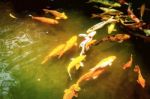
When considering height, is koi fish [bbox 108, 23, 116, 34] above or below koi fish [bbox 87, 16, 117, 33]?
below

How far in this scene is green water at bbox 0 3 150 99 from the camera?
123 inches

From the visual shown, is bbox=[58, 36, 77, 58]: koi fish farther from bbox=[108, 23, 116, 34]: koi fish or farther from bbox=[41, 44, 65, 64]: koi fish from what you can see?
bbox=[108, 23, 116, 34]: koi fish

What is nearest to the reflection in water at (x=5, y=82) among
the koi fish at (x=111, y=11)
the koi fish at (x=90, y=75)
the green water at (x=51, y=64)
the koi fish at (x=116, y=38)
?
the green water at (x=51, y=64)

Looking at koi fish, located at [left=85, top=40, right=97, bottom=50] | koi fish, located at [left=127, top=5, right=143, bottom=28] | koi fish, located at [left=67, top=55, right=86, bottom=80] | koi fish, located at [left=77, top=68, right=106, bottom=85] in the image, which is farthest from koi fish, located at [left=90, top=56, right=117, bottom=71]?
koi fish, located at [left=127, top=5, right=143, bottom=28]

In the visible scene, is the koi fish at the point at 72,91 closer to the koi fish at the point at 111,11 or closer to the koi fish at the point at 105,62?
the koi fish at the point at 105,62

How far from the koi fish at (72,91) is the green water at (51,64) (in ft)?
0.19

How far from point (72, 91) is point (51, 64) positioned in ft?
1.96

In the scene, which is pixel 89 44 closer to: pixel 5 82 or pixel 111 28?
pixel 111 28

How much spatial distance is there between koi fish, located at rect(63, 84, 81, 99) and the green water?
59 mm

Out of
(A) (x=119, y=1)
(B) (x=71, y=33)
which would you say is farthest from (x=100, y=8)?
(B) (x=71, y=33)

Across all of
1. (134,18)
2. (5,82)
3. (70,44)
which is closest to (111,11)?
(134,18)

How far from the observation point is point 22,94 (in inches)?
123

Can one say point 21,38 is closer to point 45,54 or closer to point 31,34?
point 31,34

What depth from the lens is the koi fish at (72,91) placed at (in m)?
2.95
